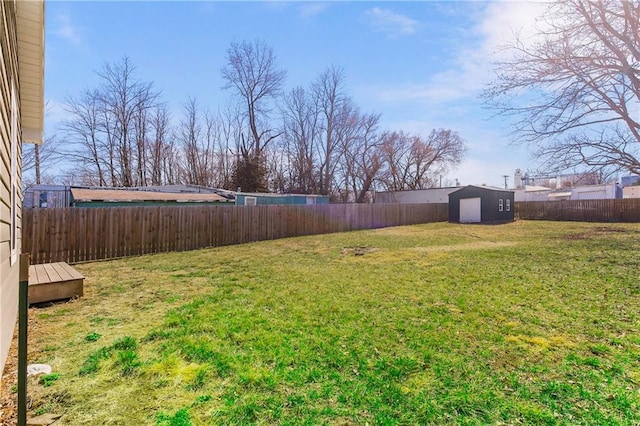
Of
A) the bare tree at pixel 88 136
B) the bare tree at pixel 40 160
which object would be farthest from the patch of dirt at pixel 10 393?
the bare tree at pixel 88 136

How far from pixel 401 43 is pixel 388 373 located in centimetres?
1202

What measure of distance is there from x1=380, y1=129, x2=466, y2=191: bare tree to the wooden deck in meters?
30.0

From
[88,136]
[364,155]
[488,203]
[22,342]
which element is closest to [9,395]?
[22,342]

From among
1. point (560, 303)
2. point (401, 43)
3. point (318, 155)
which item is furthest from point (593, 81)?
point (318, 155)

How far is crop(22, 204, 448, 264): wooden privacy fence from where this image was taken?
787 cm

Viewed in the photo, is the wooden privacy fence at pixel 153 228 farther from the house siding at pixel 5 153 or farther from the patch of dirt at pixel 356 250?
the house siding at pixel 5 153

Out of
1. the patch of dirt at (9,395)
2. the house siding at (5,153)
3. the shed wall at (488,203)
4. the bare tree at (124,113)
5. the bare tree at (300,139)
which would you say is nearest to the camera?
the patch of dirt at (9,395)

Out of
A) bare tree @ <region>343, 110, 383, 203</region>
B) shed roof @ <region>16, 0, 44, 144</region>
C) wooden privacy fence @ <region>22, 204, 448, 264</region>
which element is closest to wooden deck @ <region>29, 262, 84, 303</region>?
shed roof @ <region>16, 0, 44, 144</region>

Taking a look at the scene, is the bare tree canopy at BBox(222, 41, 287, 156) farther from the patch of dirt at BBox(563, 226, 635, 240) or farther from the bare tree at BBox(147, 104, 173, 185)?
the patch of dirt at BBox(563, 226, 635, 240)

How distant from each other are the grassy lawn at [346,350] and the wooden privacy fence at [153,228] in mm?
3212

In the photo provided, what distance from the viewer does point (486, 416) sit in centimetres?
205

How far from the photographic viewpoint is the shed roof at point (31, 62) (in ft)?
11.3

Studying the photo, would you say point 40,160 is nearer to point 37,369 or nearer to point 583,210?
point 37,369

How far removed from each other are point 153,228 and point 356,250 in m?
6.31
